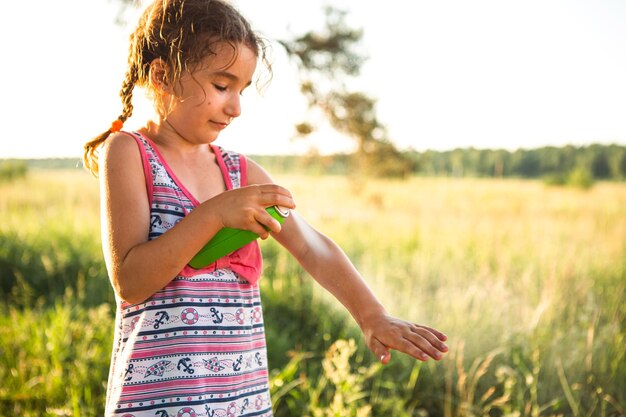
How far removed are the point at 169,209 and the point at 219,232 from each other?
168mm

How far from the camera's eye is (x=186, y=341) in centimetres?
140

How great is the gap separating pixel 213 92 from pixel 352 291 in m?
0.57

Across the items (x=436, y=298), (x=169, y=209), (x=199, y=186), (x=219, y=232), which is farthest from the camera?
(x=436, y=298)

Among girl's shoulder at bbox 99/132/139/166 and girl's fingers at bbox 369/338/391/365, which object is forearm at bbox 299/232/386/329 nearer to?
girl's fingers at bbox 369/338/391/365

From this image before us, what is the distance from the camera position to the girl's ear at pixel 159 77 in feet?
4.91

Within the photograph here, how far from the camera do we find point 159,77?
59.8 inches

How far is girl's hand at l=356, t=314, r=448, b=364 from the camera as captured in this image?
1.38 meters

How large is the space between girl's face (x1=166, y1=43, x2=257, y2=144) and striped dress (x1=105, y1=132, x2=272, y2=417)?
0.35 feet

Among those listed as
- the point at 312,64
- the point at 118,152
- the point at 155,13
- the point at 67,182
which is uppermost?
the point at 312,64

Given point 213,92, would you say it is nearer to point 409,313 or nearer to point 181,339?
point 181,339

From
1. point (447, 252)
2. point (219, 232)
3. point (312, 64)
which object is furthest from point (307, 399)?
point (312, 64)

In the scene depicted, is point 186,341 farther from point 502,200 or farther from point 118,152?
point 502,200

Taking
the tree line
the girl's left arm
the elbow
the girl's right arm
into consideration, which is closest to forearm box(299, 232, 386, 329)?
the girl's left arm

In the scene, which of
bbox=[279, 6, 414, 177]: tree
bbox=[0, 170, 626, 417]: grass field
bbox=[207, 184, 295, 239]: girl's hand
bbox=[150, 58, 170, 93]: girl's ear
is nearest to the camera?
bbox=[207, 184, 295, 239]: girl's hand
